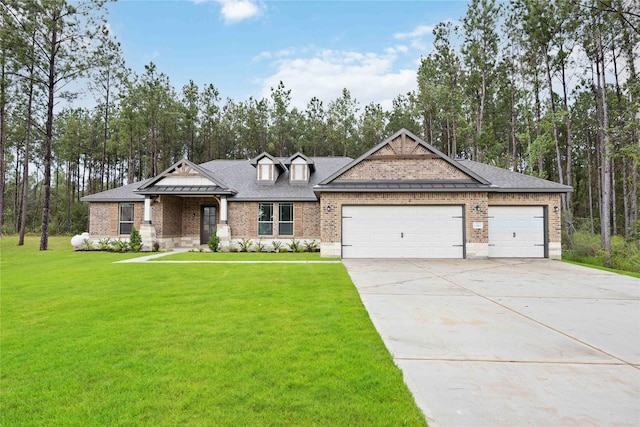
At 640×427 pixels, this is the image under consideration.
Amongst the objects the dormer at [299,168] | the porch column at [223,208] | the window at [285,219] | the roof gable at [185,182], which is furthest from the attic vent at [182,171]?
the dormer at [299,168]

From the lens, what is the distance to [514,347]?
412cm

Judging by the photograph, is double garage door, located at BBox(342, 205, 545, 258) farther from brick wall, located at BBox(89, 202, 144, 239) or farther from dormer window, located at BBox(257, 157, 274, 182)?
brick wall, located at BBox(89, 202, 144, 239)

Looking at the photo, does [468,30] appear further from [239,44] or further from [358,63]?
[239,44]

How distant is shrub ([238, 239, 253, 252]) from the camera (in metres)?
17.5

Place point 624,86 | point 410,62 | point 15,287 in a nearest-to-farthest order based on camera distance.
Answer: point 15,287, point 624,86, point 410,62

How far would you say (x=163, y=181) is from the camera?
18.1m

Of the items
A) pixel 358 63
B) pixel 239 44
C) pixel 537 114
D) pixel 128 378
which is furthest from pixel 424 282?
pixel 537 114

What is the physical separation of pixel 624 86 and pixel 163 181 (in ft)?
101

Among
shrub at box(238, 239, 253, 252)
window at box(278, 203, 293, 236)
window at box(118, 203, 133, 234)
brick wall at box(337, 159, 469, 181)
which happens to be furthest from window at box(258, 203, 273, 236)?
window at box(118, 203, 133, 234)

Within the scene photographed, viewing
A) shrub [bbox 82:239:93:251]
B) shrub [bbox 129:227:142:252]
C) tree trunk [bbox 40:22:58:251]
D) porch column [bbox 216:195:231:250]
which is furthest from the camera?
tree trunk [bbox 40:22:58:251]

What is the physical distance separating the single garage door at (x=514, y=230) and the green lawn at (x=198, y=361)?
1004 centimetres

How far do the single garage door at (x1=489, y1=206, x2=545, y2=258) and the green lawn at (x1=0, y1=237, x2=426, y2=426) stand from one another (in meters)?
10.0

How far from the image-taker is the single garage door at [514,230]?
14.0 metres

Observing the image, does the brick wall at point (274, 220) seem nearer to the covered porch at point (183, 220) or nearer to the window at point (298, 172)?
the covered porch at point (183, 220)
